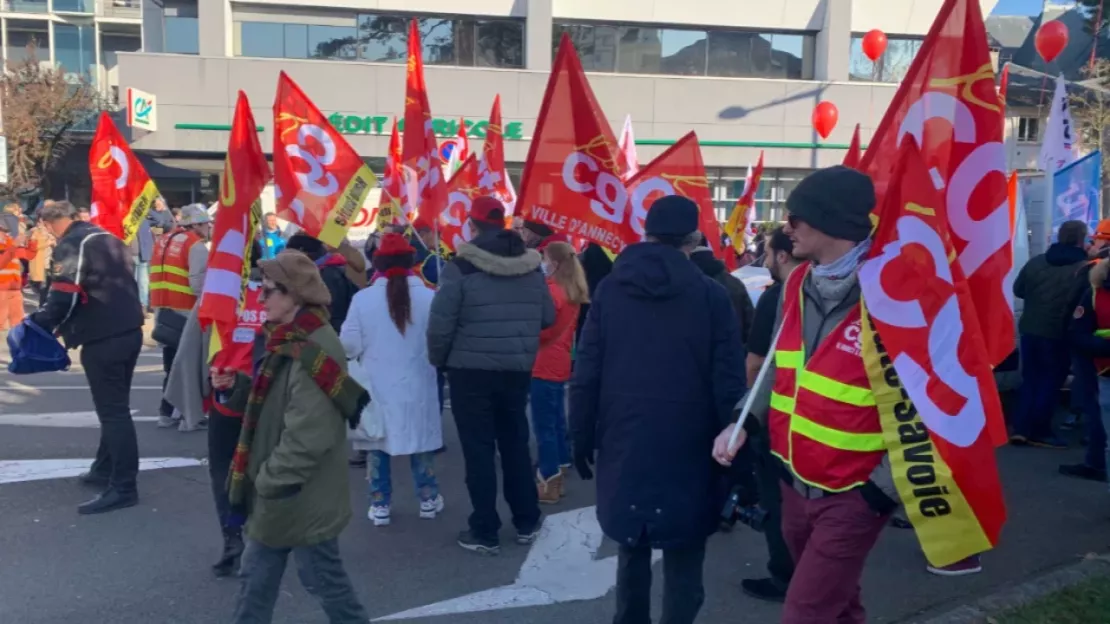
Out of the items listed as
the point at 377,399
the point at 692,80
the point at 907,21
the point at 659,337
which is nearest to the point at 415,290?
the point at 377,399

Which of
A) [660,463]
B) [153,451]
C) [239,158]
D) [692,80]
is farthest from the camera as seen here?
[692,80]

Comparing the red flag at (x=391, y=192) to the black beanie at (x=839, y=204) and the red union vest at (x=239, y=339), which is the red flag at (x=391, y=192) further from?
→ the black beanie at (x=839, y=204)

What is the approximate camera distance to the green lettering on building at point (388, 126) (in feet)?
86.0

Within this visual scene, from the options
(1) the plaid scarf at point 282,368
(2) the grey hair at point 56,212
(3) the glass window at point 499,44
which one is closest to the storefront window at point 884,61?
(3) the glass window at point 499,44

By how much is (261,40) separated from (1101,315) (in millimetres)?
24063

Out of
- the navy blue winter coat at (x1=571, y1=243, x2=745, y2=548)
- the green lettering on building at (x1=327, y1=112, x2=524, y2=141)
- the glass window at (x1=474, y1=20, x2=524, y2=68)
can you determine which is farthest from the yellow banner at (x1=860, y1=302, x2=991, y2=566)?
the glass window at (x1=474, y1=20, x2=524, y2=68)

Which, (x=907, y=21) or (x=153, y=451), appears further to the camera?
(x=907, y=21)

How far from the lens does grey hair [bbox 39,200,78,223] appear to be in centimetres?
606

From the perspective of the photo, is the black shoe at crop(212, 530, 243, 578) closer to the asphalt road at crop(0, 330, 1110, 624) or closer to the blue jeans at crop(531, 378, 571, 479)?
the asphalt road at crop(0, 330, 1110, 624)

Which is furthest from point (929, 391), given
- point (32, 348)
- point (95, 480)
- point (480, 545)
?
point (95, 480)

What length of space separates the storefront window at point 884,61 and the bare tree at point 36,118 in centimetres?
2324

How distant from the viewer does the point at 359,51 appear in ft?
87.1

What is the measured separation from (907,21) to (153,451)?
2791 centimetres

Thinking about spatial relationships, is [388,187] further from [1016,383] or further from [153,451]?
[1016,383]
